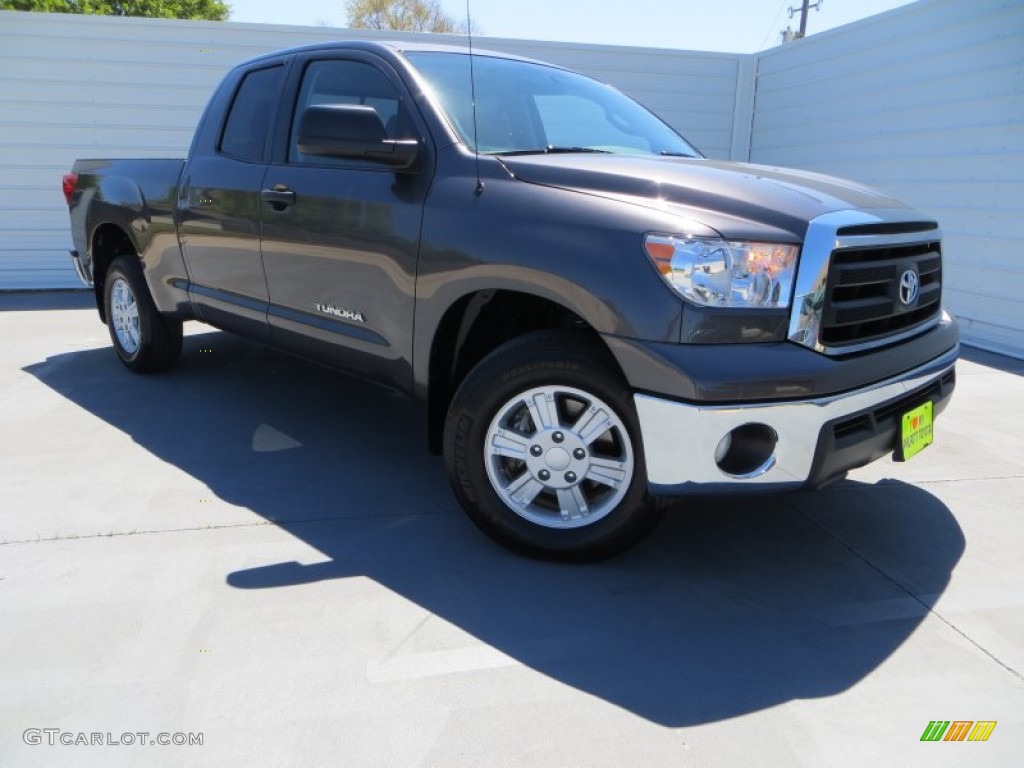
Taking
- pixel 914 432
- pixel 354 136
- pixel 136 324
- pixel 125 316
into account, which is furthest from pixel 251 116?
pixel 914 432

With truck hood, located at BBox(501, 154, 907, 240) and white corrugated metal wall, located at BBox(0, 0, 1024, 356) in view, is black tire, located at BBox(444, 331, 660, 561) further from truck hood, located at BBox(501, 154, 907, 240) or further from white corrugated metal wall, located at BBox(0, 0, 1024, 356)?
white corrugated metal wall, located at BBox(0, 0, 1024, 356)

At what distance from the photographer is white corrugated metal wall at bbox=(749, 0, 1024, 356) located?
22.2 feet

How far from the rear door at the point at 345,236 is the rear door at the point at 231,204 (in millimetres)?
147

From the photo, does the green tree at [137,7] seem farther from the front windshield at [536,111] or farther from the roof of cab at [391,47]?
the front windshield at [536,111]

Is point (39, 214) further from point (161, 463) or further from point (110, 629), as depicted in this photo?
point (110, 629)

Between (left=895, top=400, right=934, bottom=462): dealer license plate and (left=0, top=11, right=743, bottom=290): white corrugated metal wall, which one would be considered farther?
(left=0, top=11, right=743, bottom=290): white corrugated metal wall

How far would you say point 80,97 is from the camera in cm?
910

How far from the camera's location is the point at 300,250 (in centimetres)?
364

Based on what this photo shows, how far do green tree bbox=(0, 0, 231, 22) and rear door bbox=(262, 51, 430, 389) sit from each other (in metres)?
17.5

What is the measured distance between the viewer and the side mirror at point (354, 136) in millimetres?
2986

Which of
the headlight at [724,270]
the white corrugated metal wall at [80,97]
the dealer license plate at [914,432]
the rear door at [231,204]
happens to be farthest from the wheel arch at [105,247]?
the dealer license plate at [914,432]

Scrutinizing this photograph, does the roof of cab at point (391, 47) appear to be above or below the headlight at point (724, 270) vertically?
above

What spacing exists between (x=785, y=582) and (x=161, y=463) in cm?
286

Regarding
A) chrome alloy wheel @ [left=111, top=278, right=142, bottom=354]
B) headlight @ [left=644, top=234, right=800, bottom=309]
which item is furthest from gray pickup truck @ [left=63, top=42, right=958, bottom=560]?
chrome alloy wheel @ [left=111, top=278, right=142, bottom=354]
